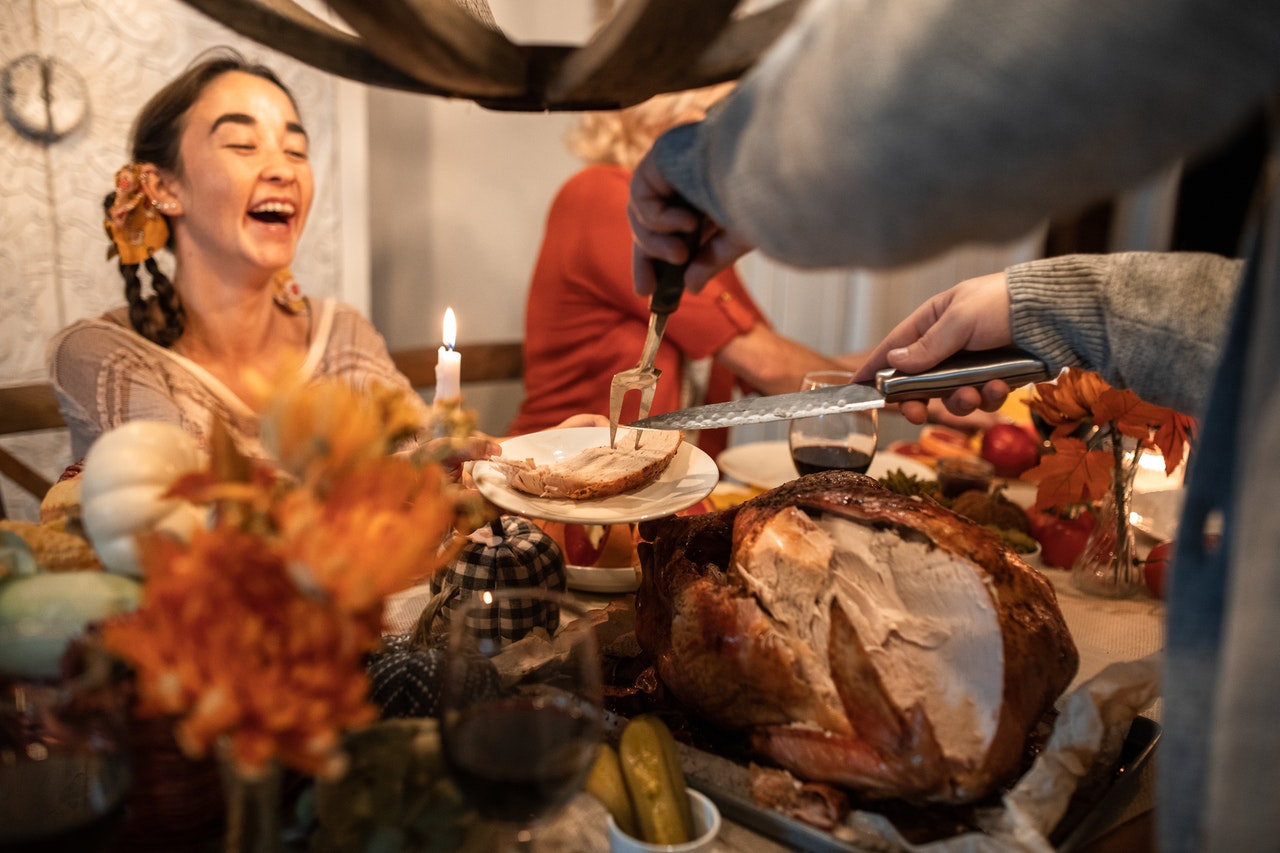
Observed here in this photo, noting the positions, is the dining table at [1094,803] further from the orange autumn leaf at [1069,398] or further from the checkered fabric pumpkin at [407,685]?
the orange autumn leaf at [1069,398]

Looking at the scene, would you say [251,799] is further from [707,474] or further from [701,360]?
[701,360]

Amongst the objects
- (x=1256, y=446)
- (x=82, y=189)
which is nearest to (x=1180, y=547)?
(x=1256, y=446)

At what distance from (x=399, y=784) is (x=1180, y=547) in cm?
56

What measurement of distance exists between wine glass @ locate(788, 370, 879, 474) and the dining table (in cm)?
39

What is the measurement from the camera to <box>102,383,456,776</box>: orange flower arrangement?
19.9 inches

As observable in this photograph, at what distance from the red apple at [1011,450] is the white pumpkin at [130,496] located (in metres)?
1.80

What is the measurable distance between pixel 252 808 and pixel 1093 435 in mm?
1297

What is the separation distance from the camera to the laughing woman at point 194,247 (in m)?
1.81

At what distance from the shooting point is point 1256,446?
0.50 metres

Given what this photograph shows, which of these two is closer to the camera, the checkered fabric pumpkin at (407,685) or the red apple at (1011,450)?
the checkered fabric pumpkin at (407,685)

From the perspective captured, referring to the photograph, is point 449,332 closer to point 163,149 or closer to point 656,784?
point 656,784

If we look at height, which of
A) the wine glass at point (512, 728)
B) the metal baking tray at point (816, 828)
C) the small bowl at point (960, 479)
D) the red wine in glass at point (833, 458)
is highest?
the wine glass at point (512, 728)

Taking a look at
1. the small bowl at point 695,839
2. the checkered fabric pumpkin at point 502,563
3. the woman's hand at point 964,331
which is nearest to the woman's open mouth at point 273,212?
the checkered fabric pumpkin at point 502,563

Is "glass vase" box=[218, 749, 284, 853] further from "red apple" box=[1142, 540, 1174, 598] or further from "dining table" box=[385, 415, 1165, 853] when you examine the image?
"red apple" box=[1142, 540, 1174, 598]
